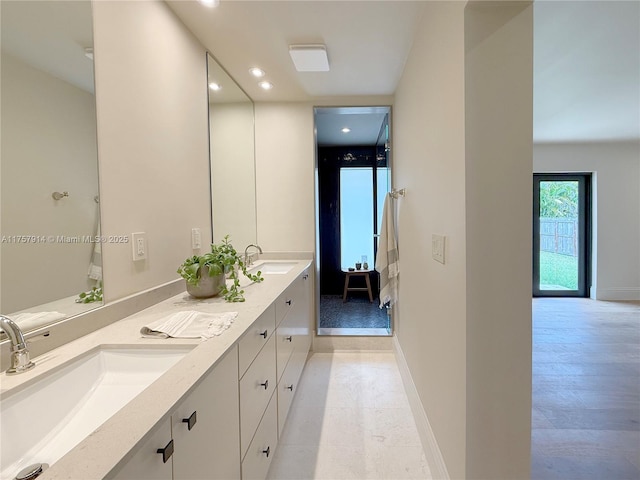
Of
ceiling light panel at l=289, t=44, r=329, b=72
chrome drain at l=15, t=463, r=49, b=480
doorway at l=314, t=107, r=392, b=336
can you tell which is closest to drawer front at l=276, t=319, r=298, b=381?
chrome drain at l=15, t=463, r=49, b=480

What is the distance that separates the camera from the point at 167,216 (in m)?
1.59

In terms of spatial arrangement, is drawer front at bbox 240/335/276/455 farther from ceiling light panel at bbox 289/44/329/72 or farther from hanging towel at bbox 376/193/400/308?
ceiling light panel at bbox 289/44/329/72

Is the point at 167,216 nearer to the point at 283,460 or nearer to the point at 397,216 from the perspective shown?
the point at 283,460

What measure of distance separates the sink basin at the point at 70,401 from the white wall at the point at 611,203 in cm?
565

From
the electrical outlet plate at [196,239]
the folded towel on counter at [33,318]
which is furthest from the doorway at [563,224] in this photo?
the folded towel on counter at [33,318]

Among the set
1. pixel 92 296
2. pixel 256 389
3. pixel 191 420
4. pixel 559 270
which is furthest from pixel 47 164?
pixel 559 270

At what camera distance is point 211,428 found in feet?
2.76

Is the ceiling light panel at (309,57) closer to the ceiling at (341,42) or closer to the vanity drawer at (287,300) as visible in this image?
the ceiling at (341,42)

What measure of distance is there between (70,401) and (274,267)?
2.02m

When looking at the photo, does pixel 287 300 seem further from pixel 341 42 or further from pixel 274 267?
pixel 341 42

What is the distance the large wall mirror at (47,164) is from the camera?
865 mm

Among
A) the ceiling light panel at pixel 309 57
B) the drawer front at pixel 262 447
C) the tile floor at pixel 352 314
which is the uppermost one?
the ceiling light panel at pixel 309 57

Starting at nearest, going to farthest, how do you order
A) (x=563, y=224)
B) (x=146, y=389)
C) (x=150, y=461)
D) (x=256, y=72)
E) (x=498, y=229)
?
(x=150, y=461) < (x=146, y=389) < (x=498, y=229) < (x=256, y=72) < (x=563, y=224)

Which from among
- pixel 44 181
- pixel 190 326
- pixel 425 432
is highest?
pixel 44 181
